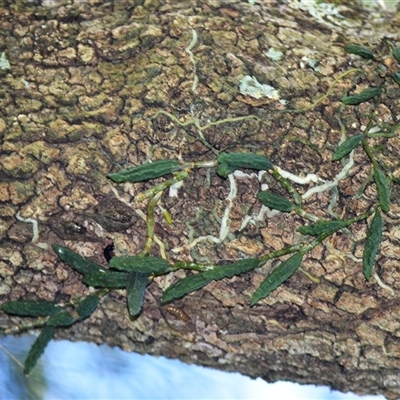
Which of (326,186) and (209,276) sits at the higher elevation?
(326,186)

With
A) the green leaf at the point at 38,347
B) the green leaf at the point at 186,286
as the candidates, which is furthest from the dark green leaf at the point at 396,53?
the green leaf at the point at 38,347

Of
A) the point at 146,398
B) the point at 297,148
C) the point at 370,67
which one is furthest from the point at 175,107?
the point at 146,398

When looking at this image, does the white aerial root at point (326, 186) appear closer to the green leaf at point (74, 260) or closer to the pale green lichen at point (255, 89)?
the pale green lichen at point (255, 89)

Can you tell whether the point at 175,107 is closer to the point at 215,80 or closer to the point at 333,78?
the point at 215,80

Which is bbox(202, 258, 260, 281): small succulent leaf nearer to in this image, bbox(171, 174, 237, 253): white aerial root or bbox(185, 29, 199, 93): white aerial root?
bbox(171, 174, 237, 253): white aerial root

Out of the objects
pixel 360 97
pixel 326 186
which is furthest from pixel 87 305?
pixel 360 97

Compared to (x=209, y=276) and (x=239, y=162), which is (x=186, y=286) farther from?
(x=239, y=162)
